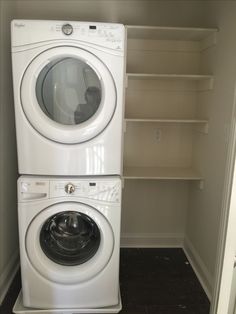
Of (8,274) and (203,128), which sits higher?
(203,128)

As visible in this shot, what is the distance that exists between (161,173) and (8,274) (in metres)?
1.43

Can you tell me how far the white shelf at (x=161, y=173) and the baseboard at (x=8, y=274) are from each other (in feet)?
3.66

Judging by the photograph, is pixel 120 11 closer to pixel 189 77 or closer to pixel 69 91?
pixel 189 77

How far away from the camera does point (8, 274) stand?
2.06 m

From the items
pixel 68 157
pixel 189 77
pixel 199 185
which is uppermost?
pixel 189 77

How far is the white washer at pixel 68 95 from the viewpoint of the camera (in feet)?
5.04

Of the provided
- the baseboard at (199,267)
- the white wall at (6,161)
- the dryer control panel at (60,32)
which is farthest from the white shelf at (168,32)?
the baseboard at (199,267)

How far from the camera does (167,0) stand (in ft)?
7.34

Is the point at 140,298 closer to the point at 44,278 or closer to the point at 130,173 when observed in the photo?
the point at 44,278

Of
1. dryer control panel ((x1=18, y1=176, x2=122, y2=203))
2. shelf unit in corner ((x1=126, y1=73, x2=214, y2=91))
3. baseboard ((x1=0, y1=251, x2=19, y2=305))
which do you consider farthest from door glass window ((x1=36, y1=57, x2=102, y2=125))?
baseboard ((x1=0, y1=251, x2=19, y2=305))

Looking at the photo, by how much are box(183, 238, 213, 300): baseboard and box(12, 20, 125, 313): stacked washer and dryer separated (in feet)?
2.31

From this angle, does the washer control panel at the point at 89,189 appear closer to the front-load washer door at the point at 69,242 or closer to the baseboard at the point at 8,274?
the front-load washer door at the point at 69,242

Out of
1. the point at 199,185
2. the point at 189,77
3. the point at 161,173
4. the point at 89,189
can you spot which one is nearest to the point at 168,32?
the point at 189,77

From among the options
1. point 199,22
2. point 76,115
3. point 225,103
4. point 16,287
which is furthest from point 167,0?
point 16,287
